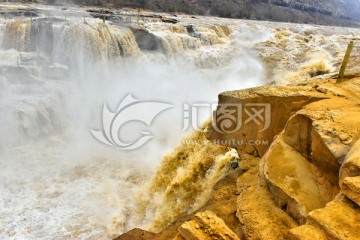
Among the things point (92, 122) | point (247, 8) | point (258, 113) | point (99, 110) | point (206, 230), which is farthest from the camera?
point (247, 8)

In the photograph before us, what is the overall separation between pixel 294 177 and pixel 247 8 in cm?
3593

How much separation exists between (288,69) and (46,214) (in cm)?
1014

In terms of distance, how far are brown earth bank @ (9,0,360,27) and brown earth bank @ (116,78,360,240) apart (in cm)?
2189

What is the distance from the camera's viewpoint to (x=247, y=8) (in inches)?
1409

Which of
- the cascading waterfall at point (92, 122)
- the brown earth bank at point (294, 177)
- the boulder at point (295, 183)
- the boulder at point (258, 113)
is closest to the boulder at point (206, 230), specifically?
the brown earth bank at point (294, 177)

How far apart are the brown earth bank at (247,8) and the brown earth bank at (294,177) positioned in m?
21.9

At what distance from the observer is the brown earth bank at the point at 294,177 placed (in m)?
2.28

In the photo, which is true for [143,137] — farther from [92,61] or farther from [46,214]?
[92,61]

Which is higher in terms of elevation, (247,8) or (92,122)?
(247,8)

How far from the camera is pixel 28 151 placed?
329 inches

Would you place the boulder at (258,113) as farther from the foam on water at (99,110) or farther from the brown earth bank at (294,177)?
the foam on water at (99,110)

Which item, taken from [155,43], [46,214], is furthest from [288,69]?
[46,214]

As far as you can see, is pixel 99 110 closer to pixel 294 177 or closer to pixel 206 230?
pixel 294 177

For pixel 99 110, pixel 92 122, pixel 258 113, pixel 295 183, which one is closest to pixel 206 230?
pixel 295 183
